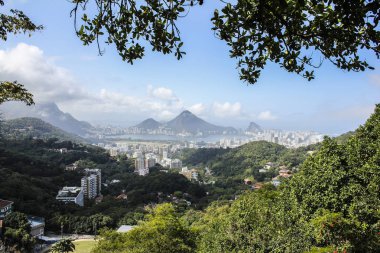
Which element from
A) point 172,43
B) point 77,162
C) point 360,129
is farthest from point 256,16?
point 77,162

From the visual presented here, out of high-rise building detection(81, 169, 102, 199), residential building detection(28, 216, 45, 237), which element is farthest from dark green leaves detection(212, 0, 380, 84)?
high-rise building detection(81, 169, 102, 199)

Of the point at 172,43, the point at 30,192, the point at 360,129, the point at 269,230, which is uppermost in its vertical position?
the point at 172,43

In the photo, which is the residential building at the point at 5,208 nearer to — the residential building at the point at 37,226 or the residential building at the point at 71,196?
the residential building at the point at 37,226

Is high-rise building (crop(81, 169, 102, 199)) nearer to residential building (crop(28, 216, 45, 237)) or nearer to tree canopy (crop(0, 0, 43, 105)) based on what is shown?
residential building (crop(28, 216, 45, 237))

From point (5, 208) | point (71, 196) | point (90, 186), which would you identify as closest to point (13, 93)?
point (5, 208)

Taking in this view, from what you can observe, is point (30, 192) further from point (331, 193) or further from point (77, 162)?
point (331, 193)

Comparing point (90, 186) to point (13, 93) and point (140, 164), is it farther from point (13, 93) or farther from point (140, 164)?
point (13, 93)
